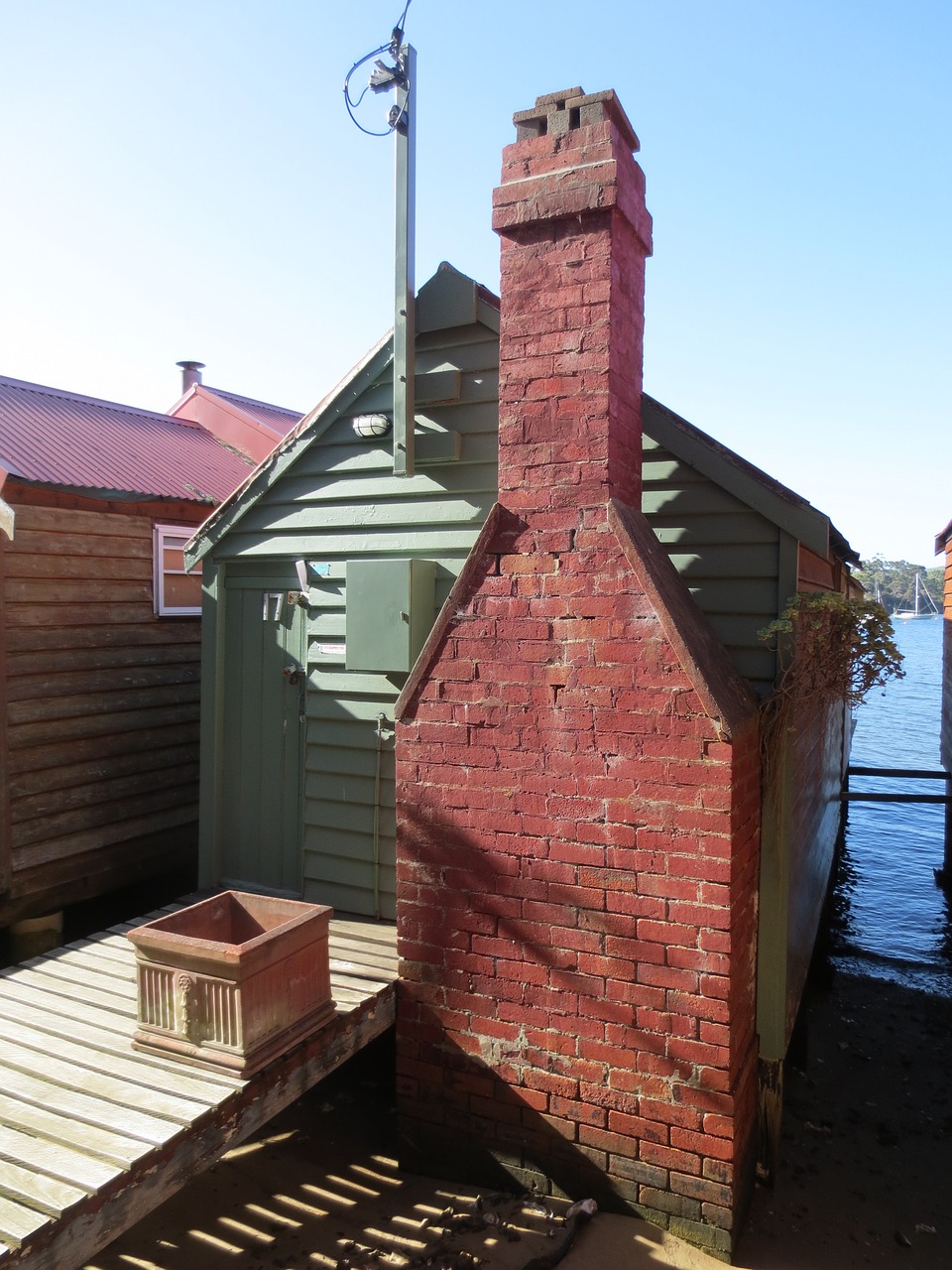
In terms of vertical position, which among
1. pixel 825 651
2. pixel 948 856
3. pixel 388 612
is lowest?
pixel 948 856

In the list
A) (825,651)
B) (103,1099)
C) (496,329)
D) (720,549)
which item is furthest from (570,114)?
(103,1099)

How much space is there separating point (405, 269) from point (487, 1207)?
17.3 feet

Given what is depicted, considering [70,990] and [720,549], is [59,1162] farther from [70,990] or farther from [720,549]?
[720,549]

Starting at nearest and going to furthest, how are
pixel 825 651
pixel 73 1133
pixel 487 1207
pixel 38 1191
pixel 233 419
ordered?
1. pixel 38 1191
2. pixel 73 1133
3. pixel 487 1207
4. pixel 825 651
5. pixel 233 419

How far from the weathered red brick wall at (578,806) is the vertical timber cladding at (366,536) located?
976mm

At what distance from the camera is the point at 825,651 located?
452 cm

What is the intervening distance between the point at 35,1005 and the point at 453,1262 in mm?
2608

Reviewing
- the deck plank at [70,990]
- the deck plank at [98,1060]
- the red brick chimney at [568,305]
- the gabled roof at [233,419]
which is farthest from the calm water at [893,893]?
the gabled roof at [233,419]

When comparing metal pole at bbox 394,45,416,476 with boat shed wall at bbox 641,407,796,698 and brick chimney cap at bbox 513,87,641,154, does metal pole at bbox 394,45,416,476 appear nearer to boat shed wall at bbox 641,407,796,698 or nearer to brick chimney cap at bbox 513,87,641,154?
brick chimney cap at bbox 513,87,641,154

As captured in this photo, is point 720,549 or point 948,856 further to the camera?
point 948,856

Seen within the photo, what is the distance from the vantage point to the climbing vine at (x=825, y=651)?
177 inches

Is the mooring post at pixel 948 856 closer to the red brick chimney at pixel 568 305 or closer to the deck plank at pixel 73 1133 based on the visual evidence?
the red brick chimney at pixel 568 305

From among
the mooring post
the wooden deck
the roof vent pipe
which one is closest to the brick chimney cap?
the wooden deck

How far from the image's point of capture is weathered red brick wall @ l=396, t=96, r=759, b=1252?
13.0 feet
